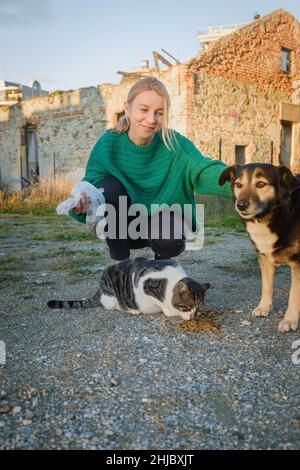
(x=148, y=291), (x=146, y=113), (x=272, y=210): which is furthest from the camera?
(x=146, y=113)

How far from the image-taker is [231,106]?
14398 millimetres

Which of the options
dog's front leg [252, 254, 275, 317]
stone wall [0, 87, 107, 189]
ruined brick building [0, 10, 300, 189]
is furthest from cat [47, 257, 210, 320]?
stone wall [0, 87, 107, 189]

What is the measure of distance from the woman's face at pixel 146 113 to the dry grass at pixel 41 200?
854cm

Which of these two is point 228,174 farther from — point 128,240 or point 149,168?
point 128,240

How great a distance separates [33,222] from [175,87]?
6208 mm

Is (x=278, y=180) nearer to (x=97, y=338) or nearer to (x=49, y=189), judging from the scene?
(x=97, y=338)

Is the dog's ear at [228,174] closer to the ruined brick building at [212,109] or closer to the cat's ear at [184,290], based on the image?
the cat's ear at [184,290]

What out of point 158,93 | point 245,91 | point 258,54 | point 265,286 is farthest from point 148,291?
point 258,54

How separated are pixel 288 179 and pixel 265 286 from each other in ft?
3.05

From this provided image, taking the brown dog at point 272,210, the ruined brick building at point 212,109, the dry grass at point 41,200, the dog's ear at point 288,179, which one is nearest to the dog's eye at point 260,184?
the brown dog at point 272,210

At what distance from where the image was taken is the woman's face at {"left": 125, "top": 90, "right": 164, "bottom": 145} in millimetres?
3457

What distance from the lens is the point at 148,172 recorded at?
3.82 metres

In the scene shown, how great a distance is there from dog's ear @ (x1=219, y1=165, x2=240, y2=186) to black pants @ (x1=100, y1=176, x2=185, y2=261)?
2.58 feet

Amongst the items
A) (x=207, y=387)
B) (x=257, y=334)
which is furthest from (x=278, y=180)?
(x=207, y=387)
